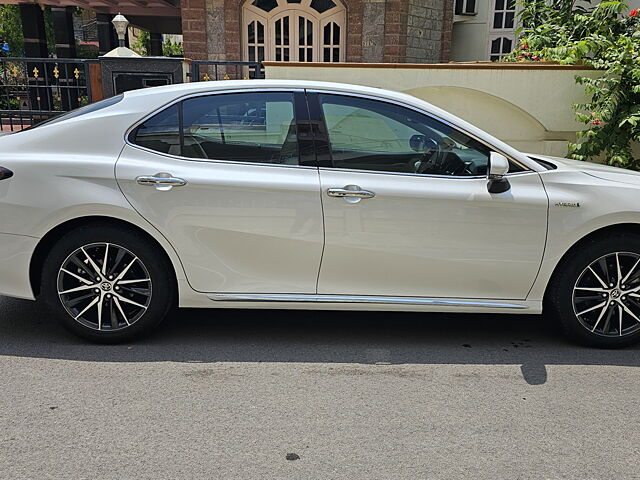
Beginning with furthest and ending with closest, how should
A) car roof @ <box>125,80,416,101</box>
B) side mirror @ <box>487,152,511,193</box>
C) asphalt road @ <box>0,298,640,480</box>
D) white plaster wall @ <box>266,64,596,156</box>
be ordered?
white plaster wall @ <box>266,64,596,156</box>
car roof @ <box>125,80,416,101</box>
side mirror @ <box>487,152,511,193</box>
asphalt road @ <box>0,298,640,480</box>

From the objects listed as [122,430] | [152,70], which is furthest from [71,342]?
[152,70]

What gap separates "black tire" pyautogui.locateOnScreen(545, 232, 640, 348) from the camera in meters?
3.83

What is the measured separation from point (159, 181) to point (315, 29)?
34.7 feet

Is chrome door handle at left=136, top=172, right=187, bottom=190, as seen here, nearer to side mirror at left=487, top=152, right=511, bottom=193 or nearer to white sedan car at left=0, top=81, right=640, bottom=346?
white sedan car at left=0, top=81, right=640, bottom=346

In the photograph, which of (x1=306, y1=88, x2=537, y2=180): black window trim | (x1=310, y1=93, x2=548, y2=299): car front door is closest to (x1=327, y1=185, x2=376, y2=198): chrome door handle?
(x1=310, y1=93, x2=548, y2=299): car front door

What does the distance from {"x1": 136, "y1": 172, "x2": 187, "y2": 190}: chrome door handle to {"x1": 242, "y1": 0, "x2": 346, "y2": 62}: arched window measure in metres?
10.1

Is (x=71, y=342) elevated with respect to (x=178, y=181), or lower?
lower

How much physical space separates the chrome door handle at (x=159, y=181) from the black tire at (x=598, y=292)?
2.46 meters

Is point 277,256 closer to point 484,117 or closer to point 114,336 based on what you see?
point 114,336

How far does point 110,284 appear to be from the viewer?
3766 millimetres

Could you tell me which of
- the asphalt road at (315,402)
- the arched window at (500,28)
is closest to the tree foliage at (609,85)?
the asphalt road at (315,402)

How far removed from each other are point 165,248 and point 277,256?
696 millimetres

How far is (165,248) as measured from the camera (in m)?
3.74

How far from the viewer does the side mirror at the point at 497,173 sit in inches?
143
